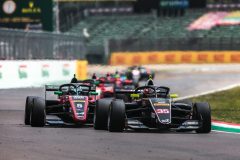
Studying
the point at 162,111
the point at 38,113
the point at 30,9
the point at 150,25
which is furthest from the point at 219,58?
the point at 162,111

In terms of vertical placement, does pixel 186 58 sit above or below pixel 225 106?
above

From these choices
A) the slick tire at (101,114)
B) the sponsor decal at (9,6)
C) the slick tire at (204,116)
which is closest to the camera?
the slick tire at (101,114)

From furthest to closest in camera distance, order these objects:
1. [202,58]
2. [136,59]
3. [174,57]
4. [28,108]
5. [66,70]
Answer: [136,59]
[174,57]
[202,58]
[66,70]
[28,108]

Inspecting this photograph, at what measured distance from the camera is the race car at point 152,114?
15.7 m

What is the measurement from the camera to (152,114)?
16.0m

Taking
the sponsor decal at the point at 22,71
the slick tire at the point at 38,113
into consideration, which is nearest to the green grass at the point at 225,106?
the slick tire at the point at 38,113

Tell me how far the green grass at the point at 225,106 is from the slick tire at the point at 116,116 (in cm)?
419

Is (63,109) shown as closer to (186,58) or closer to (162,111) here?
(162,111)

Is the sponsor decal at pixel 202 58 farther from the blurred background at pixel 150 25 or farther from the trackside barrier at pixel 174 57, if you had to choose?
the blurred background at pixel 150 25

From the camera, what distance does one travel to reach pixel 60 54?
1977 inches

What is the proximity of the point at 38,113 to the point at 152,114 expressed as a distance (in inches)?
102

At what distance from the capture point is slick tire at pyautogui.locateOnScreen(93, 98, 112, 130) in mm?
16125

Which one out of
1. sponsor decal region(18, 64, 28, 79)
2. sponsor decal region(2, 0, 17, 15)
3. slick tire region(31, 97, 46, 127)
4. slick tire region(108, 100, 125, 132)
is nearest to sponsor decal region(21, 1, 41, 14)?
sponsor decal region(2, 0, 17, 15)

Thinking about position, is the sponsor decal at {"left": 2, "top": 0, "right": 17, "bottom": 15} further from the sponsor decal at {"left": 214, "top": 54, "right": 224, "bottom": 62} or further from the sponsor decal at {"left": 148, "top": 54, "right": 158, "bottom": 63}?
the sponsor decal at {"left": 214, "top": 54, "right": 224, "bottom": 62}
